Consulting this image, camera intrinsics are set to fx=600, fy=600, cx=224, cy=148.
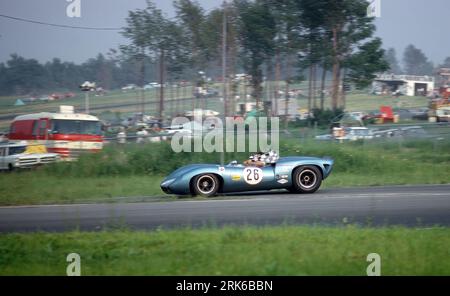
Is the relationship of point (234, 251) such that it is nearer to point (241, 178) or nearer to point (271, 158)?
point (241, 178)

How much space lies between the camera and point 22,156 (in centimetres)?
2439

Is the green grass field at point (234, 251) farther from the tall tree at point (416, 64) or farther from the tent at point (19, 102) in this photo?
the tall tree at point (416, 64)

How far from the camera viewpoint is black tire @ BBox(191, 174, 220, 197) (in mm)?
13867

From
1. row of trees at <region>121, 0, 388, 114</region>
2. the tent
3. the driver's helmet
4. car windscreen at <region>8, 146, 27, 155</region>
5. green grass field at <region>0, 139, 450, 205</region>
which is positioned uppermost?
row of trees at <region>121, 0, 388, 114</region>

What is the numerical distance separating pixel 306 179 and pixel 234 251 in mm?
7341

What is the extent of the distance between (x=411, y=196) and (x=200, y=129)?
12.6 metres

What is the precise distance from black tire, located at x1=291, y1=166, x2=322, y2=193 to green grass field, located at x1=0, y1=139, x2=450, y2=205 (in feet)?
9.39

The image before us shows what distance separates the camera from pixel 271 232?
27.7 ft

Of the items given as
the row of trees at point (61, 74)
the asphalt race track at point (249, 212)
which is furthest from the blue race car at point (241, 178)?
the row of trees at point (61, 74)

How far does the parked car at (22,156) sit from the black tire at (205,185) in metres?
11.8

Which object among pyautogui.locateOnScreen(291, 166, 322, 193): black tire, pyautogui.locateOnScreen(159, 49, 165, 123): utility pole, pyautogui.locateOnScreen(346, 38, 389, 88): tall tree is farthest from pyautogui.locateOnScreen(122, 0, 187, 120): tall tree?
pyautogui.locateOnScreen(291, 166, 322, 193): black tire

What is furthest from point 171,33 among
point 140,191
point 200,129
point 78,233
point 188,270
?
point 188,270

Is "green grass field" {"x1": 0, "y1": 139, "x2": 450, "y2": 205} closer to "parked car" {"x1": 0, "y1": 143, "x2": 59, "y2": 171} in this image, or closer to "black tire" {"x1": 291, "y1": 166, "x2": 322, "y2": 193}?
"parked car" {"x1": 0, "y1": 143, "x2": 59, "y2": 171}

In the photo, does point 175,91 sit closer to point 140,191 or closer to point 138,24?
point 138,24
